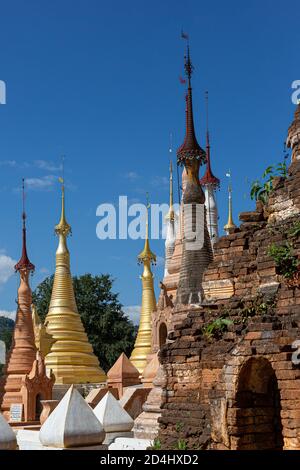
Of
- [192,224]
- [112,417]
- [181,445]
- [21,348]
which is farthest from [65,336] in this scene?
[181,445]

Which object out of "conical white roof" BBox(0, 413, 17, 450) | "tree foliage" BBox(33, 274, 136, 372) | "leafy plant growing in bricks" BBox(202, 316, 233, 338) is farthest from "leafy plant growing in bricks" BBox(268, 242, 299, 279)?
"tree foliage" BBox(33, 274, 136, 372)

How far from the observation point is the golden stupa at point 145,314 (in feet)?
117

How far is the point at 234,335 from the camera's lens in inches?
406

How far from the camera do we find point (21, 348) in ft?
102

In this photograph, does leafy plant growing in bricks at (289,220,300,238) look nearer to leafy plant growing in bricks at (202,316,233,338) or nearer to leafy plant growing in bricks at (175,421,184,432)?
leafy plant growing in bricks at (202,316,233,338)

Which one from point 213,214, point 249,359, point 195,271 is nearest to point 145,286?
point 213,214

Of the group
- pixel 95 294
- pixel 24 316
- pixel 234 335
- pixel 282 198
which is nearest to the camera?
pixel 234 335

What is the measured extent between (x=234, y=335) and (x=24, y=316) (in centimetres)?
2280

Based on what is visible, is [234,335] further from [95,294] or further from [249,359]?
[95,294]

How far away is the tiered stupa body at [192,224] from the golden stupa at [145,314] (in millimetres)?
12131

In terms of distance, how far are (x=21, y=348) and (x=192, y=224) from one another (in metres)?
11.5

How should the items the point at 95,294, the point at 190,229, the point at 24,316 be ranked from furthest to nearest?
the point at 95,294 < the point at 24,316 < the point at 190,229

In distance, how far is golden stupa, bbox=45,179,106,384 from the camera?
33156 mm

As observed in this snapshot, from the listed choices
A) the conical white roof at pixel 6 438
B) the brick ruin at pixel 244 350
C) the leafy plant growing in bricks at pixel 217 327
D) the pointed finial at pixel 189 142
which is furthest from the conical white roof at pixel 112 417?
the pointed finial at pixel 189 142
